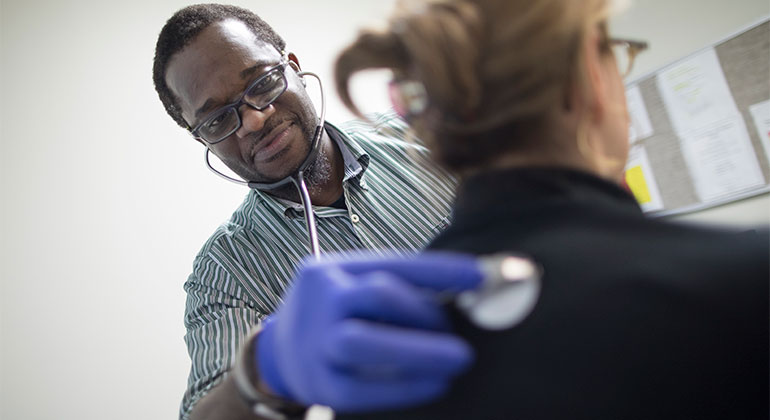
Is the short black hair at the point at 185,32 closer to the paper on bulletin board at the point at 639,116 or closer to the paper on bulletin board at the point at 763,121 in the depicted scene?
the paper on bulletin board at the point at 639,116

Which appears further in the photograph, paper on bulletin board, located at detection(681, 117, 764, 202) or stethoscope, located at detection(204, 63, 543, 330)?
paper on bulletin board, located at detection(681, 117, 764, 202)

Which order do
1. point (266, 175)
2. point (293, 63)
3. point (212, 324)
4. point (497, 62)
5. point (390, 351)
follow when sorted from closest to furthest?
point (390, 351)
point (497, 62)
point (212, 324)
point (266, 175)
point (293, 63)

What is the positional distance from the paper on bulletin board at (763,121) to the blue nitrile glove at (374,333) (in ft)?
4.64

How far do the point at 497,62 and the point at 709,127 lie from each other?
4.49 feet

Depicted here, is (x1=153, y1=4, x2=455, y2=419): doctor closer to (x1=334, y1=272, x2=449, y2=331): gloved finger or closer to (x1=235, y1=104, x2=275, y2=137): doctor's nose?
(x1=235, y1=104, x2=275, y2=137): doctor's nose

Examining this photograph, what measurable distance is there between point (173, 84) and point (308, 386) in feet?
3.21

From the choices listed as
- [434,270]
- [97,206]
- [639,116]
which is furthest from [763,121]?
[97,206]

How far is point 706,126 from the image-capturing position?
5.17 feet

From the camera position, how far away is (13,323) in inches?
65.7

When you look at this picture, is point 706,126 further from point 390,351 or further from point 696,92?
point 390,351

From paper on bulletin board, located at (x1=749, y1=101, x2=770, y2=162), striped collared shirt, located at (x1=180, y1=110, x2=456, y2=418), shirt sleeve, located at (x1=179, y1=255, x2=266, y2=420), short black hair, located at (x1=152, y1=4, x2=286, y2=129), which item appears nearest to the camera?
shirt sleeve, located at (x1=179, y1=255, x2=266, y2=420)

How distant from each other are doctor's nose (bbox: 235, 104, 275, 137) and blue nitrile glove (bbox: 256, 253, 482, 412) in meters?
0.71

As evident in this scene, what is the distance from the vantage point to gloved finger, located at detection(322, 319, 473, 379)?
38 centimetres

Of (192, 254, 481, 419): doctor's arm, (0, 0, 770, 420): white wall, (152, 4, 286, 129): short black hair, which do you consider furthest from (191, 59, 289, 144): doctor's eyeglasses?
(0, 0, 770, 420): white wall
